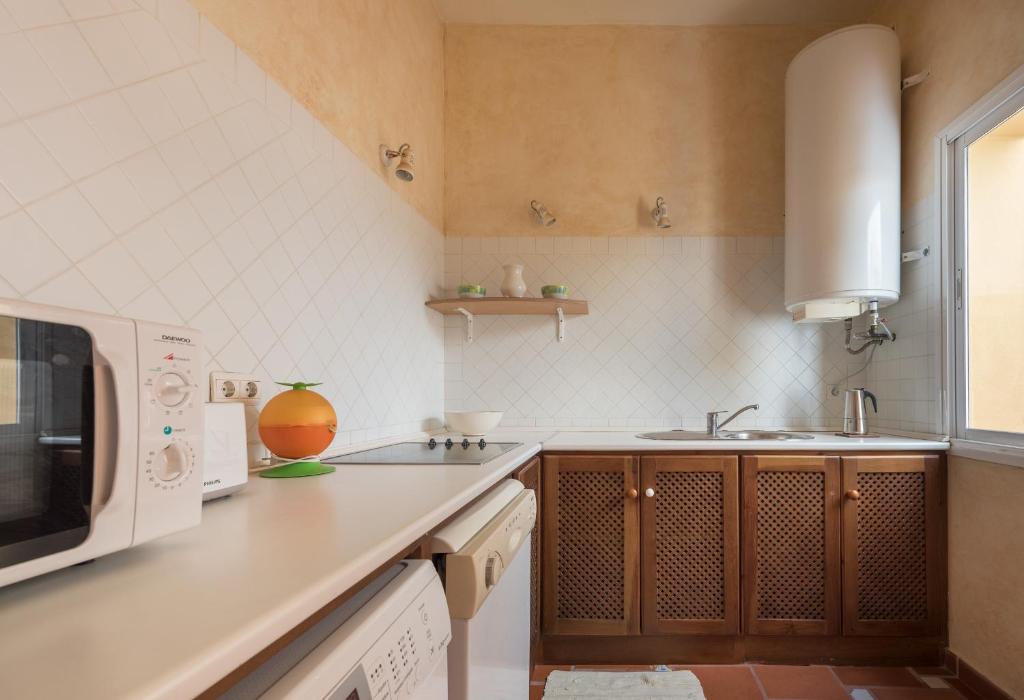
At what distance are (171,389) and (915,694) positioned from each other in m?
2.53

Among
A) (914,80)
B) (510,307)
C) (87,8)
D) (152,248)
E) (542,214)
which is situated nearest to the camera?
(87,8)

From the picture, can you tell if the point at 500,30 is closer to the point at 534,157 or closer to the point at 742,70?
the point at 534,157

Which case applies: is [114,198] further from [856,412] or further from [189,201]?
[856,412]

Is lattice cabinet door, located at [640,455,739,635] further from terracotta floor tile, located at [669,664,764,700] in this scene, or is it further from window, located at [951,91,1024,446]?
window, located at [951,91,1024,446]

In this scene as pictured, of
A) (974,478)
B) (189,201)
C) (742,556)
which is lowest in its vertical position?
(742,556)

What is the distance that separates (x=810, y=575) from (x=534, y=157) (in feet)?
7.45

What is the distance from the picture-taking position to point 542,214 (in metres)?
3.01

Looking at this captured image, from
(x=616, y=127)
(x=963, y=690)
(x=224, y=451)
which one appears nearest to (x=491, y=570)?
(x=224, y=451)

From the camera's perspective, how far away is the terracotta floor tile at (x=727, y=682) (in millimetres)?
2088

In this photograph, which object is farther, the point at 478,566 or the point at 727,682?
the point at 727,682

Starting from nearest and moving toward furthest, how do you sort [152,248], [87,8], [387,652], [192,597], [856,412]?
[192,597] → [387,652] → [87,8] → [152,248] → [856,412]

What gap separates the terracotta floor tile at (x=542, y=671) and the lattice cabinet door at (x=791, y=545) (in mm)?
740

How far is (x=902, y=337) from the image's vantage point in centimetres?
260

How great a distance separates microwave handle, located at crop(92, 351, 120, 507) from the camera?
0.61 m
